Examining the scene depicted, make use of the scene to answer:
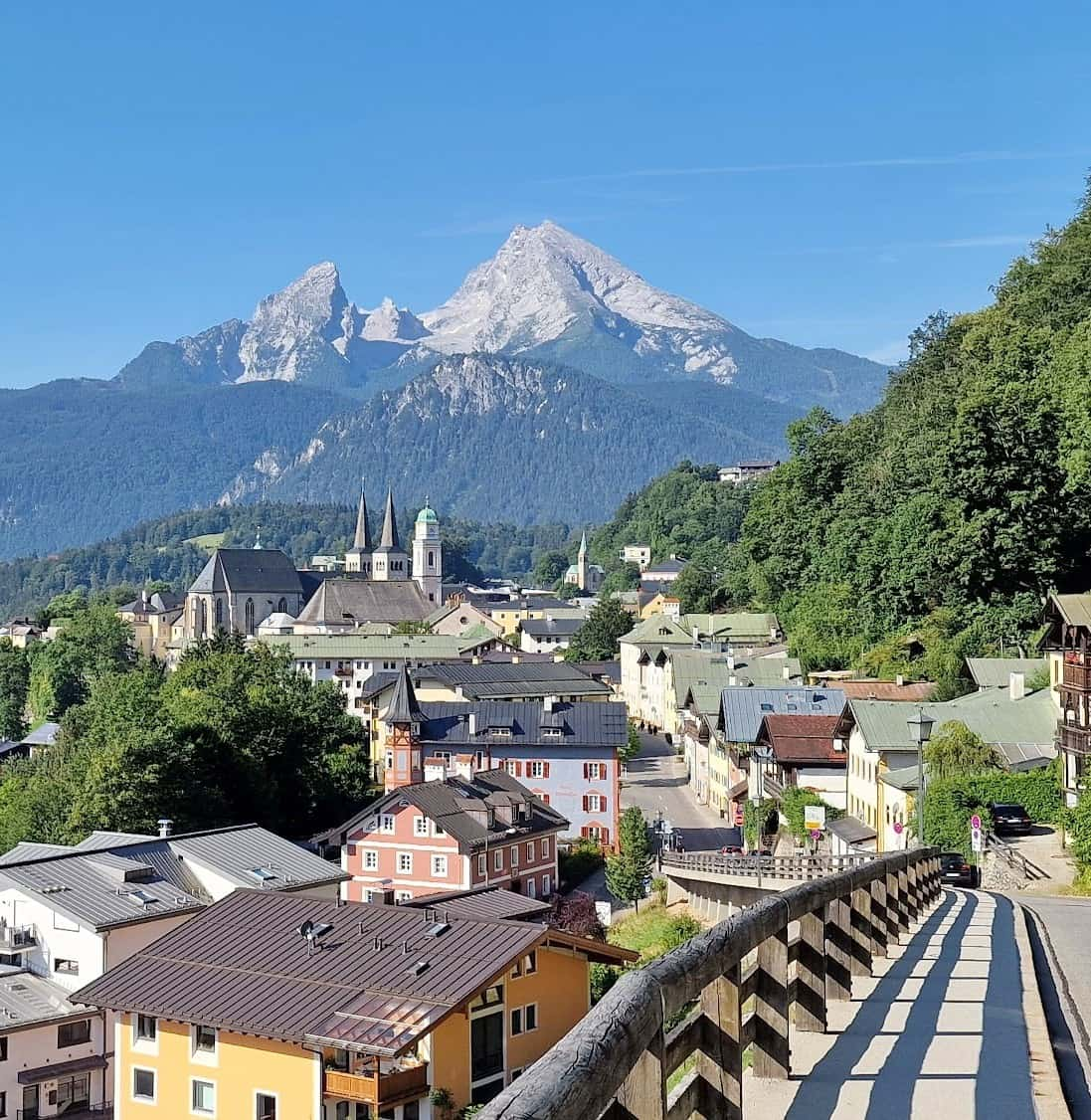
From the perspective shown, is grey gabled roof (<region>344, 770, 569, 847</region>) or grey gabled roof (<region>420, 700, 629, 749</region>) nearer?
grey gabled roof (<region>344, 770, 569, 847</region>)

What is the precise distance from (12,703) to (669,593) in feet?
213

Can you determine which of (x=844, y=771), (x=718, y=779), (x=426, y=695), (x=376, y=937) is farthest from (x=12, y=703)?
(x=376, y=937)

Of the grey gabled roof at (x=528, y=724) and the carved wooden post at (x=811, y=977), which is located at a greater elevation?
the carved wooden post at (x=811, y=977)

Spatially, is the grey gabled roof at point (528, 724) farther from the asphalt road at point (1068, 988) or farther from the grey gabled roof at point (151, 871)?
the asphalt road at point (1068, 988)

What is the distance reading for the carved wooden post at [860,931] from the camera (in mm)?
9953

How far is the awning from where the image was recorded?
123 feet

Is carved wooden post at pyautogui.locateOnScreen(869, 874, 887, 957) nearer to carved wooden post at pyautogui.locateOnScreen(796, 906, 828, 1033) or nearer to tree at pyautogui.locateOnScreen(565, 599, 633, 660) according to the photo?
carved wooden post at pyautogui.locateOnScreen(796, 906, 828, 1033)

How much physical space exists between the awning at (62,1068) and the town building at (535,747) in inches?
1186

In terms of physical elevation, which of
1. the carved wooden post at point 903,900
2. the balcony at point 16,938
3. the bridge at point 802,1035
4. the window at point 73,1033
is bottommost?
the window at point 73,1033

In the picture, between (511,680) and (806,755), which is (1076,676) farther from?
(511,680)

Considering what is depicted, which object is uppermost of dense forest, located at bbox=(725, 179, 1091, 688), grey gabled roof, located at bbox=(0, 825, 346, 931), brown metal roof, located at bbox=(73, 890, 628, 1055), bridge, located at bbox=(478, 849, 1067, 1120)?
dense forest, located at bbox=(725, 179, 1091, 688)

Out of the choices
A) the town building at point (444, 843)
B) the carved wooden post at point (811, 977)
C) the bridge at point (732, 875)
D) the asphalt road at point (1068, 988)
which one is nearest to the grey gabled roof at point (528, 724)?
the town building at point (444, 843)

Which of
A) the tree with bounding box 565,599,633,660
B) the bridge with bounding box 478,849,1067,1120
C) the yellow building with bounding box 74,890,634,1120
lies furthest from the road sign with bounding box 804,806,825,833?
the tree with bounding box 565,599,633,660

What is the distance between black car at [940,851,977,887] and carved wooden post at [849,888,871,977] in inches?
807
